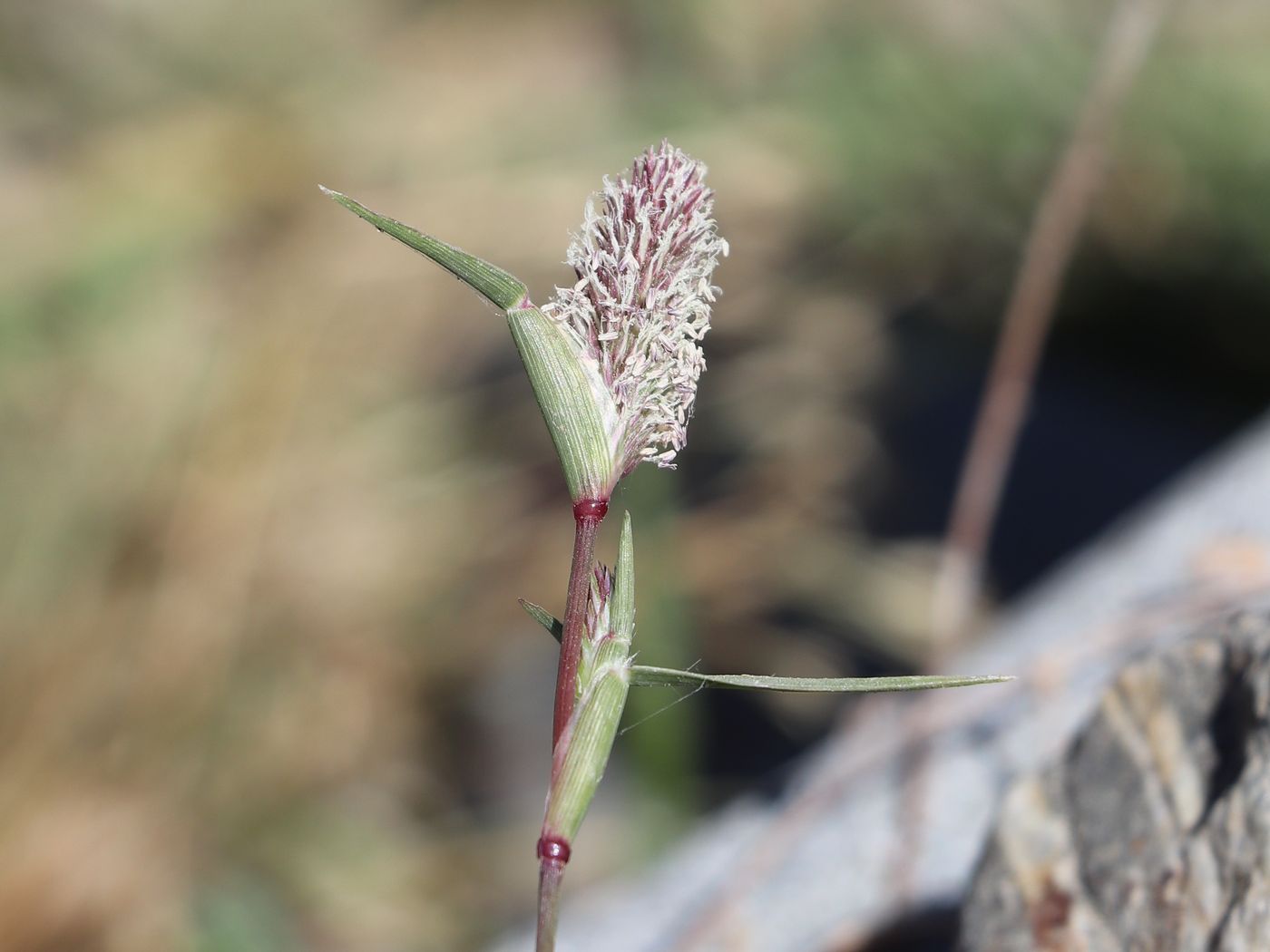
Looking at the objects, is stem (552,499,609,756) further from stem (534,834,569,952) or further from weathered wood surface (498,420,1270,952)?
weathered wood surface (498,420,1270,952)

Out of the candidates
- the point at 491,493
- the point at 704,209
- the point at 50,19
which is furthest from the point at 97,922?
the point at 50,19

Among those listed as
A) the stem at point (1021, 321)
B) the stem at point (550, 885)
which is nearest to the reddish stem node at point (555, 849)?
the stem at point (550, 885)

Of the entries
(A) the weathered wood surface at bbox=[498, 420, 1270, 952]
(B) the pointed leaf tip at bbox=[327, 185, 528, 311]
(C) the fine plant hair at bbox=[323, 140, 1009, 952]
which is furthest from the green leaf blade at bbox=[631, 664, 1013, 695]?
(A) the weathered wood surface at bbox=[498, 420, 1270, 952]

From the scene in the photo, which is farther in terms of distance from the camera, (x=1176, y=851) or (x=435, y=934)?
(x=435, y=934)

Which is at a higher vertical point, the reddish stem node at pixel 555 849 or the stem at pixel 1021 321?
the stem at pixel 1021 321

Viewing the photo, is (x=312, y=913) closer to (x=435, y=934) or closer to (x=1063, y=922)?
(x=435, y=934)

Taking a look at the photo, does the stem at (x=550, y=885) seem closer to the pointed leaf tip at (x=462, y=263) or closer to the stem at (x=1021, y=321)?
the pointed leaf tip at (x=462, y=263)
